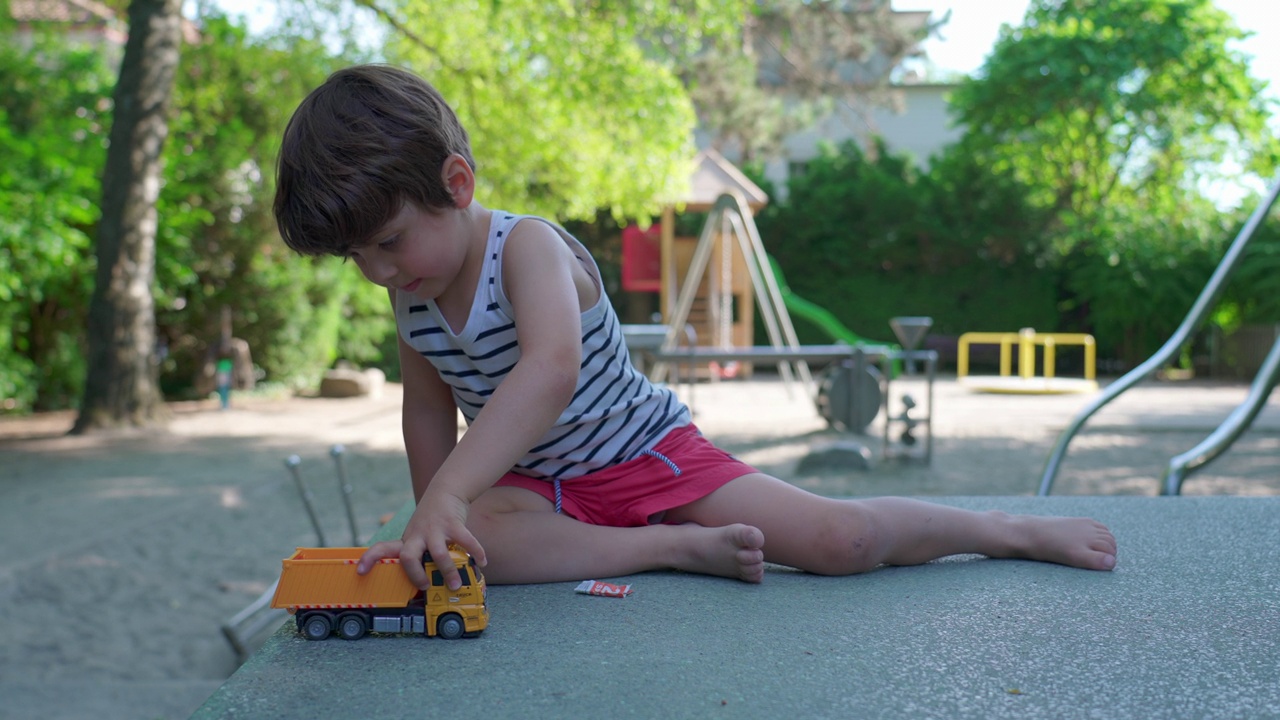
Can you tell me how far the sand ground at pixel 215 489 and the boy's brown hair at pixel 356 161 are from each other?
206 cm

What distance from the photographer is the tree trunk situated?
27.2ft

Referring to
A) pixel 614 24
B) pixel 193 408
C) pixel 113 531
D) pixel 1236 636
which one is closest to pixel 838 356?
pixel 614 24

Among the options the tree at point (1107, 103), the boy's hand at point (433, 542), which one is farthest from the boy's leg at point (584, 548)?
the tree at point (1107, 103)

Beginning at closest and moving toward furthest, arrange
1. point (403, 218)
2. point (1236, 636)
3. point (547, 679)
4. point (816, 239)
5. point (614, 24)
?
point (547, 679)
point (1236, 636)
point (403, 218)
point (614, 24)
point (816, 239)

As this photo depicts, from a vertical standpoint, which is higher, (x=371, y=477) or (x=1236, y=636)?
(x=1236, y=636)

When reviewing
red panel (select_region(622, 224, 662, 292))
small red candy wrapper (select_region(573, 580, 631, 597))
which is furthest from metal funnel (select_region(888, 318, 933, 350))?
red panel (select_region(622, 224, 662, 292))

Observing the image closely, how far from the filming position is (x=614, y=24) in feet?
31.0

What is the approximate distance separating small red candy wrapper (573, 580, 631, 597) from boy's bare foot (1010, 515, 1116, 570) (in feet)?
2.25

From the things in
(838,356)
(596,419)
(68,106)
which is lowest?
(838,356)

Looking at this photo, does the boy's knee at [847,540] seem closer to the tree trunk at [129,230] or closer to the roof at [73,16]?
the tree trunk at [129,230]

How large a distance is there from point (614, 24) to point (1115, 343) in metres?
11.0

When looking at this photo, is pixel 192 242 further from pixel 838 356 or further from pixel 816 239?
pixel 816 239

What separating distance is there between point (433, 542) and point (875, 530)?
2.36 ft

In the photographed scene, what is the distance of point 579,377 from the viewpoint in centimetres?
172
